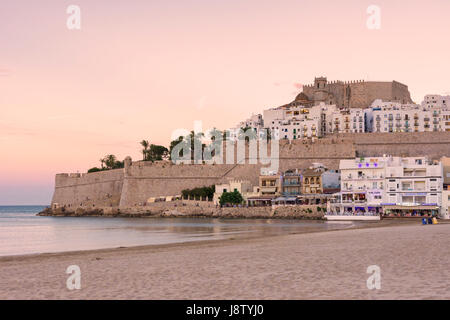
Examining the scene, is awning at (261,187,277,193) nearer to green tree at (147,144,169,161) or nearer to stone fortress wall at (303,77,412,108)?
green tree at (147,144,169,161)

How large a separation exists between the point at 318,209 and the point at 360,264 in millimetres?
44453

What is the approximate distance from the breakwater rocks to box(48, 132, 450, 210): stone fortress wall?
1946 mm

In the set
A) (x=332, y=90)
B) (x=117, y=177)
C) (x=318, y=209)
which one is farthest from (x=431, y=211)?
(x=332, y=90)

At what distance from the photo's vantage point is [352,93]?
346 ft

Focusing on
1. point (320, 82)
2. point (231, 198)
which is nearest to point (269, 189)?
point (231, 198)

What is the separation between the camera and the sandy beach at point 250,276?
9117mm

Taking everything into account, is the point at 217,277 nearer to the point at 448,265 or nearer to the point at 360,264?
the point at 360,264

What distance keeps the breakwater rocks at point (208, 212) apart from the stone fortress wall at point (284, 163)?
195cm

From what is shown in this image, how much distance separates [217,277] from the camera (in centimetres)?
1121

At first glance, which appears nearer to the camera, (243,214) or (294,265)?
(294,265)

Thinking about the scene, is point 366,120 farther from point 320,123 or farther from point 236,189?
point 236,189

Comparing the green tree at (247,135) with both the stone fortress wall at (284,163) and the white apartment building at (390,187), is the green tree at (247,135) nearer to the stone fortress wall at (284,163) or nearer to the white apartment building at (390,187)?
the stone fortress wall at (284,163)

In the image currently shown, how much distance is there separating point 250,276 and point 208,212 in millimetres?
56389
